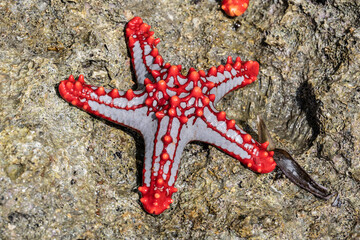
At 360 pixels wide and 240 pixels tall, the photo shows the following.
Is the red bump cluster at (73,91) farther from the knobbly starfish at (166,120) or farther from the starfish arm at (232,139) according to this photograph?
the starfish arm at (232,139)

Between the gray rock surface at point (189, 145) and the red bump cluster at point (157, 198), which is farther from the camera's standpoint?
the red bump cluster at point (157, 198)

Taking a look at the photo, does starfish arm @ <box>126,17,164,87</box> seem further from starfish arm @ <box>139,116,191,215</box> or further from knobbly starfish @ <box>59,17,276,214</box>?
starfish arm @ <box>139,116,191,215</box>

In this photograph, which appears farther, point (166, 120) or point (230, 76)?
point (230, 76)

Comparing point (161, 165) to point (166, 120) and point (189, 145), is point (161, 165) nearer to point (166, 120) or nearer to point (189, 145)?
point (166, 120)

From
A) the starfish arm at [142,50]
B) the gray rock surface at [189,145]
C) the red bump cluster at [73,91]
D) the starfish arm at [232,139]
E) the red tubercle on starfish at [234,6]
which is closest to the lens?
the gray rock surface at [189,145]

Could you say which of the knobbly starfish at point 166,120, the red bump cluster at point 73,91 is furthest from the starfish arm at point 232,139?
the red bump cluster at point 73,91

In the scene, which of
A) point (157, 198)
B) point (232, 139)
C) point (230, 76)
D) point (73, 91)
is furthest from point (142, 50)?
point (157, 198)

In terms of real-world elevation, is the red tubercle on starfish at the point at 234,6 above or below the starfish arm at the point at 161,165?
above

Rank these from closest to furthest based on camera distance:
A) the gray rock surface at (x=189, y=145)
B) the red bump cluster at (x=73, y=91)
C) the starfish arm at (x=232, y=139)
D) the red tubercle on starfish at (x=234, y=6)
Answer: the gray rock surface at (x=189, y=145) < the red bump cluster at (x=73, y=91) < the starfish arm at (x=232, y=139) < the red tubercle on starfish at (x=234, y=6)
